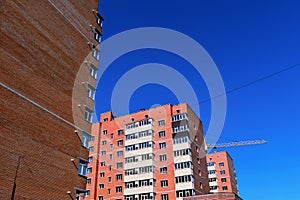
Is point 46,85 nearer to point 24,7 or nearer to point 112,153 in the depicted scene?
point 24,7

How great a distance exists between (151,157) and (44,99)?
33.2m

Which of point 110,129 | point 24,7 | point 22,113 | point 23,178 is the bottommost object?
point 23,178

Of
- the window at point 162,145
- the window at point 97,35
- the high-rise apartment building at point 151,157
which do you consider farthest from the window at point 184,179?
the window at point 97,35

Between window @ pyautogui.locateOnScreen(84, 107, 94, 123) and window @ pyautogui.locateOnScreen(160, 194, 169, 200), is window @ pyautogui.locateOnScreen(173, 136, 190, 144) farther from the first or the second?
window @ pyautogui.locateOnScreen(84, 107, 94, 123)

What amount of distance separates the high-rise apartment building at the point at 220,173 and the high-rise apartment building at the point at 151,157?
3237 centimetres

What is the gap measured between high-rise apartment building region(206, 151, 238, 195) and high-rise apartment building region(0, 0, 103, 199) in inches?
2696

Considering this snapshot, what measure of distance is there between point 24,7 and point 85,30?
24.7 feet

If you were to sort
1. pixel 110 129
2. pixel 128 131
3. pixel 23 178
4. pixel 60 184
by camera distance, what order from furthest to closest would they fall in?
pixel 110 129, pixel 128 131, pixel 60 184, pixel 23 178

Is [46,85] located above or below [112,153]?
below

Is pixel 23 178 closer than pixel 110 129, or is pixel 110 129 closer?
pixel 23 178

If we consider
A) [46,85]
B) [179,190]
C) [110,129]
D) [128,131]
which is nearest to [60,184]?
[46,85]

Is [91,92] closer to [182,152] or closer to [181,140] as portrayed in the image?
[182,152]

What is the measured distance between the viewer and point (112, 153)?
5625cm

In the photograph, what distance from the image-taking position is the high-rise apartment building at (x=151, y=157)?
4834 centimetres
